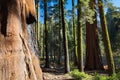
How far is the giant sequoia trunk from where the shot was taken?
15.2 ft

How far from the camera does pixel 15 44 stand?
4.75 metres

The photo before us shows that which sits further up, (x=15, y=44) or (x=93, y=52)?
(x=15, y=44)

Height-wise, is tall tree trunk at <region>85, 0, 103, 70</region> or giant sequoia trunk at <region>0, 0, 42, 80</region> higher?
giant sequoia trunk at <region>0, 0, 42, 80</region>

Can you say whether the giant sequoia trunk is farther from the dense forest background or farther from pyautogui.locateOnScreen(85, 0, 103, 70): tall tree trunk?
pyautogui.locateOnScreen(85, 0, 103, 70): tall tree trunk

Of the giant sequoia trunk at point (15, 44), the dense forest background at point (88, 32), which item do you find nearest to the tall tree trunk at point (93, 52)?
the dense forest background at point (88, 32)

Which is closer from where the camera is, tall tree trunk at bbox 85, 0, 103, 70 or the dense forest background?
the dense forest background

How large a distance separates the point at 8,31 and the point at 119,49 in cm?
4110

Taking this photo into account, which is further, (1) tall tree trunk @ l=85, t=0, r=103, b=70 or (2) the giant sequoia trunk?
(1) tall tree trunk @ l=85, t=0, r=103, b=70

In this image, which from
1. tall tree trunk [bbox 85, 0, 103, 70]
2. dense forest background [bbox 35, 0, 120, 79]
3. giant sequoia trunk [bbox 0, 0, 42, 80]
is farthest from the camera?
tall tree trunk [bbox 85, 0, 103, 70]

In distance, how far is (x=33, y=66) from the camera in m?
5.27

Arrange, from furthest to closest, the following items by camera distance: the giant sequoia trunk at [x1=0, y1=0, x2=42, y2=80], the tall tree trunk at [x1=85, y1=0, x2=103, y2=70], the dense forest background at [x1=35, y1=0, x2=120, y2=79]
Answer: the tall tree trunk at [x1=85, y1=0, x2=103, y2=70], the dense forest background at [x1=35, y1=0, x2=120, y2=79], the giant sequoia trunk at [x1=0, y1=0, x2=42, y2=80]

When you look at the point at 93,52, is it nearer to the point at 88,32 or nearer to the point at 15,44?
the point at 88,32

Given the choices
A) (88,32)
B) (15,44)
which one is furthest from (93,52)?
(15,44)

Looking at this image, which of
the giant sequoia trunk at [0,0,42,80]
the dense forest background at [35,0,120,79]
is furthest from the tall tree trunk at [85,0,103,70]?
the giant sequoia trunk at [0,0,42,80]
